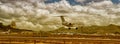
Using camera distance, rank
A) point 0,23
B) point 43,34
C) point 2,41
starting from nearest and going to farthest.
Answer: point 2,41 < point 43,34 < point 0,23

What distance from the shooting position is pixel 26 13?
15.3 metres

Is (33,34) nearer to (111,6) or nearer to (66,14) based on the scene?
(66,14)

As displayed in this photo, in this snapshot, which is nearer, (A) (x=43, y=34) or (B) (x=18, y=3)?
(A) (x=43, y=34)

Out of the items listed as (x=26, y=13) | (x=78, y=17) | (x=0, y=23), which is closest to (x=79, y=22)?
(x=78, y=17)

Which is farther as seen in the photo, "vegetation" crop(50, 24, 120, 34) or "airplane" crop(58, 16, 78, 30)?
"airplane" crop(58, 16, 78, 30)

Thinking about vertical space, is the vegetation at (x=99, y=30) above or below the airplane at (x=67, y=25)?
below

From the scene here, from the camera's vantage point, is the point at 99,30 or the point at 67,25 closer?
the point at 99,30

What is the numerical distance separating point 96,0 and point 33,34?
402 cm

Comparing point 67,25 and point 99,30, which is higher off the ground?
point 67,25

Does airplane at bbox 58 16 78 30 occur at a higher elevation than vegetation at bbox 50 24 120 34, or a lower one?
higher

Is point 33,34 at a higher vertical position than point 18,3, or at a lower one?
lower

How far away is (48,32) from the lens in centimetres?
1373

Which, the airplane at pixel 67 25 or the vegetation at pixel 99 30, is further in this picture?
the airplane at pixel 67 25

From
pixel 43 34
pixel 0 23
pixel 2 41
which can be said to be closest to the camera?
pixel 2 41
